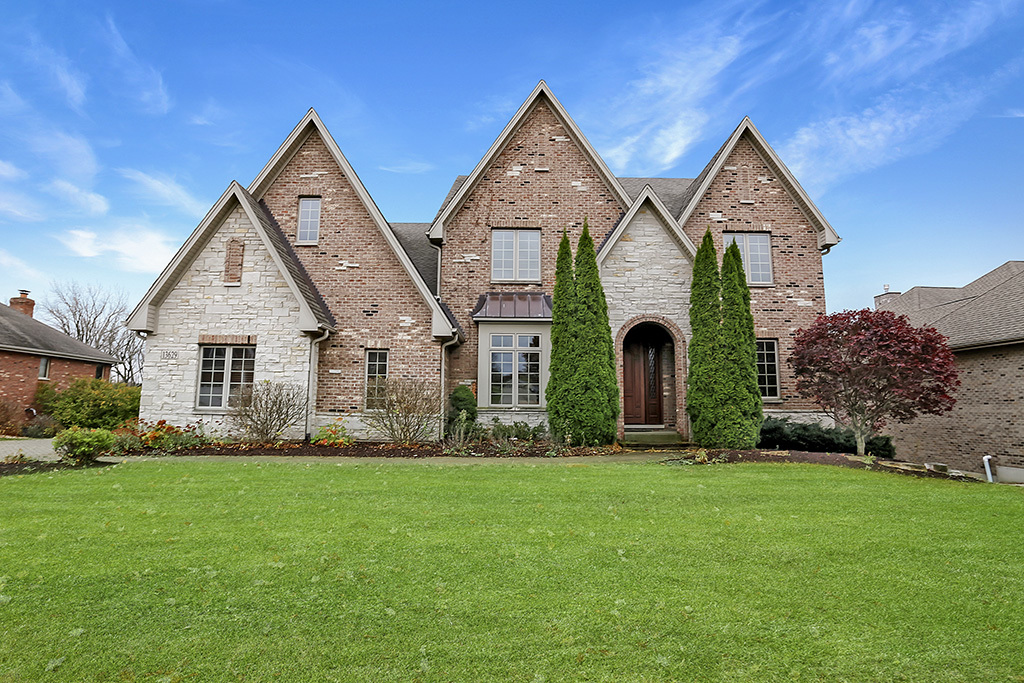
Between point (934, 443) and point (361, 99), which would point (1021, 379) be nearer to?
point (934, 443)

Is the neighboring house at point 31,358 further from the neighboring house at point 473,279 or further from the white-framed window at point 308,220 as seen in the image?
the white-framed window at point 308,220

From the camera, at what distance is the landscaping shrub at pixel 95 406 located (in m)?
19.2

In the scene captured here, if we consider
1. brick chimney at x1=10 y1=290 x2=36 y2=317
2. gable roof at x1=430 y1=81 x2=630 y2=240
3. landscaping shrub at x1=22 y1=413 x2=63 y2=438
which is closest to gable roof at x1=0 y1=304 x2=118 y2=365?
brick chimney at x1=10 y1=290 x2=36 y2=317

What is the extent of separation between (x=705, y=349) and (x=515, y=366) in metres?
5.25

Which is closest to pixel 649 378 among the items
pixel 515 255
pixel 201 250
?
pixel 515 255

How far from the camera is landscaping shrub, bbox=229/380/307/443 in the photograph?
43.8 ft

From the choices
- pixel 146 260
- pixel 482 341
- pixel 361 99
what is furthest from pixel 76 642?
pixel 146 260

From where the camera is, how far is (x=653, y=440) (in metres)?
14.9

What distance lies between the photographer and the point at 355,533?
5719mm

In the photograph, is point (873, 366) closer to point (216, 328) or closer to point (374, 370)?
point (374, 370)

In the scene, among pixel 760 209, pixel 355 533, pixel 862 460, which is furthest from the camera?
pixel 760 209

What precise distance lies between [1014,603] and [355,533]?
223 inches

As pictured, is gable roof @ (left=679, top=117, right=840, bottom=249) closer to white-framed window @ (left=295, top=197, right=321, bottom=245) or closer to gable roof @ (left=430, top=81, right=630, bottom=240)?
gable roof @ (left=430, top=81, right=630, bottom=240)

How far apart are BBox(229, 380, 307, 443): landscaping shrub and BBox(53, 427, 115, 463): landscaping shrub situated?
2.82 metres
